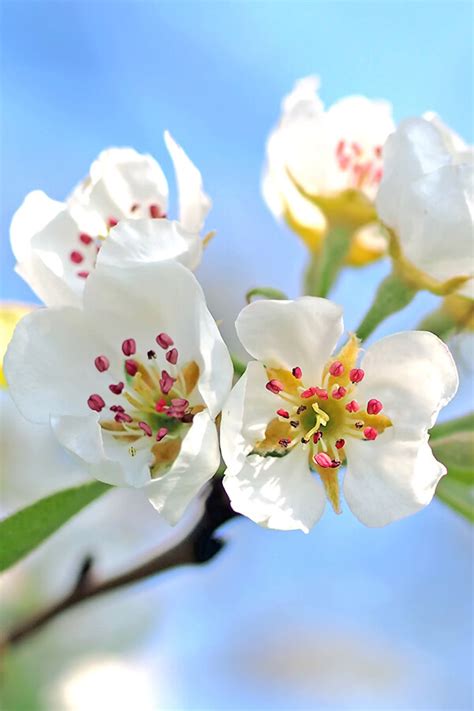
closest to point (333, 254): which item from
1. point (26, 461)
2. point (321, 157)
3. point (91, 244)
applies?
point (321, 157)

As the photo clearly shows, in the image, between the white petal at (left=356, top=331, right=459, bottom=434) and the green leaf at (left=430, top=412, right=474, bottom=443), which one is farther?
the green leaf at (left=430, top=412, right=474, bottom=443)

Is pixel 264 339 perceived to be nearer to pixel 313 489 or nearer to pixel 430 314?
pixel 313 489

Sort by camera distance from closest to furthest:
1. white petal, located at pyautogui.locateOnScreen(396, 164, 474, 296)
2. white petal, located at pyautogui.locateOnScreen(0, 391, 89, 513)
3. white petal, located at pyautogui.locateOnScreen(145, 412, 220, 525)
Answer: white petal, located at pyautogui.locateOnScreen(145, 412, 220, 525)
white petal, located at pyautogui.locateOnScreen(396, 164, 474, 296)
white petal, located at pyautogui.locateOnScreen(0, 391, 89, 513)

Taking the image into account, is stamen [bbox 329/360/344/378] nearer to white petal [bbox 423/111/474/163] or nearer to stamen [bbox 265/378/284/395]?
stamen [bbox 265/378/284/395]

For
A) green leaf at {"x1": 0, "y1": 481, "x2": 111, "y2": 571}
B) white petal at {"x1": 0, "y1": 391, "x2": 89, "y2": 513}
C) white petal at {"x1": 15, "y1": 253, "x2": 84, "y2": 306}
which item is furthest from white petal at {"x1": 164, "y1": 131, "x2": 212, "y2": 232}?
white petal at {"x1": 0, "y1": 391, "x2": 89, "y2": 513}

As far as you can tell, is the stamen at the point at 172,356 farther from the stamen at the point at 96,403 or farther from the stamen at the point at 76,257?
the stamen at the point at 76,257

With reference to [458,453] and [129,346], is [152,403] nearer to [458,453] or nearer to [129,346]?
[129,346]

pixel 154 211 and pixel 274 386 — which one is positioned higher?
pixel 154 211

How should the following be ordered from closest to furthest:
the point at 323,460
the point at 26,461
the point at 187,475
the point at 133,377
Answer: the point at 187,475 < the point at 323,460 < the point at 133,377 < the point at 26,461
